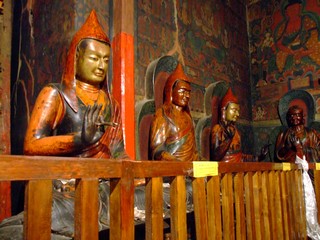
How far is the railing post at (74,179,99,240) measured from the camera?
3.50 feet

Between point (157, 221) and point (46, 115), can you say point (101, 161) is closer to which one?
point (157, 221)

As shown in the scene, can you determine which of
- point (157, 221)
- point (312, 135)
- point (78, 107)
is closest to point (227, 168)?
point (157, 221)

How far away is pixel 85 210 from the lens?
108 cm

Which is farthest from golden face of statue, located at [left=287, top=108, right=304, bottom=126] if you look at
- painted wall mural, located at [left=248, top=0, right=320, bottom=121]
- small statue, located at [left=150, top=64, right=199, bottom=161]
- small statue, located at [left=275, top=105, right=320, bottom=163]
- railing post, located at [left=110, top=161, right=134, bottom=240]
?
railing post, located at [left=110, top=161, right=134, bottom=240]

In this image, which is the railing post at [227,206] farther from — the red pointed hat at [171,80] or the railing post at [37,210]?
the red pointed hat at [171,80]

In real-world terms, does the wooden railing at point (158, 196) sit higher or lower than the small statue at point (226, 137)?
lower

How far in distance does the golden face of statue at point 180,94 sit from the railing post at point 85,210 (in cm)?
289

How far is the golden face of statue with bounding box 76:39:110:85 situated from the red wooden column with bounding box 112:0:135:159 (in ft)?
2.11

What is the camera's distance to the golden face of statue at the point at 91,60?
2.69 m

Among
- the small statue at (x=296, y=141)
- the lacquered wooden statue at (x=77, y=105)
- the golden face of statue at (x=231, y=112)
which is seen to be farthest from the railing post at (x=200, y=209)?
the small statue at (x=296, y=141)

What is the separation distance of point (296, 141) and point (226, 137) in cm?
152

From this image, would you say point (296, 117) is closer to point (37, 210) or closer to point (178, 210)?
point (178, 210)

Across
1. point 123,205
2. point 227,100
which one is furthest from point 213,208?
point 227,100

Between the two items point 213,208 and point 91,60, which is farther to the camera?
point 91,60
